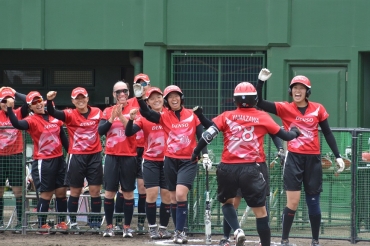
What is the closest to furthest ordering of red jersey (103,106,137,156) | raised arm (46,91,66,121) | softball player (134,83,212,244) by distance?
softball player (134,83,212,244) < raised arm (46,91,66,121) < red jersey (103,106,137,156)

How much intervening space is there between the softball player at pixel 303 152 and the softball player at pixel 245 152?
839mm

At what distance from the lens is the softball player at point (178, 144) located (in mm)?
11492

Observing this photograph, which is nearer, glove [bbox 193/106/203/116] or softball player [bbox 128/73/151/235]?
glove [bbox 193/106/203/116]

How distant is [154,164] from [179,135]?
0.63m

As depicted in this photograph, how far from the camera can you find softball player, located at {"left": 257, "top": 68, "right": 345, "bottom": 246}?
10.9 meters

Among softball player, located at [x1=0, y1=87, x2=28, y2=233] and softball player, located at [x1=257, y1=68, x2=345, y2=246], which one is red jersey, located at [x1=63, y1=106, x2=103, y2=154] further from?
softball player, located at [x1=257, y1=68, x2=345, y2=246]

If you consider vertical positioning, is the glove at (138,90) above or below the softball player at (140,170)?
above

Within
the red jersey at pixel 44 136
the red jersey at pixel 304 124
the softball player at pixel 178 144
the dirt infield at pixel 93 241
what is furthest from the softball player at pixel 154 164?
the red jersey at pixel 304 124

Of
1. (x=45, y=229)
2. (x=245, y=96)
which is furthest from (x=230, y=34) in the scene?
(x=245, y=96)

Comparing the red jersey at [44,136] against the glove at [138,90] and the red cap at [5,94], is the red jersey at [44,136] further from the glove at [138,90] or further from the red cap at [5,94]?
the glove at [138,90]

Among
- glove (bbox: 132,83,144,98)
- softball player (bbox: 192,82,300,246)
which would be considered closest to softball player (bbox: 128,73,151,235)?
glove (bbox: 132,83,144,98)

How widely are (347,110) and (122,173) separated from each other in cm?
612

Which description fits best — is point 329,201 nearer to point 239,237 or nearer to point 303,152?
point 303,152

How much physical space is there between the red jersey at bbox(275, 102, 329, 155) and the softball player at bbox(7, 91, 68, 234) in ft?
11.3
